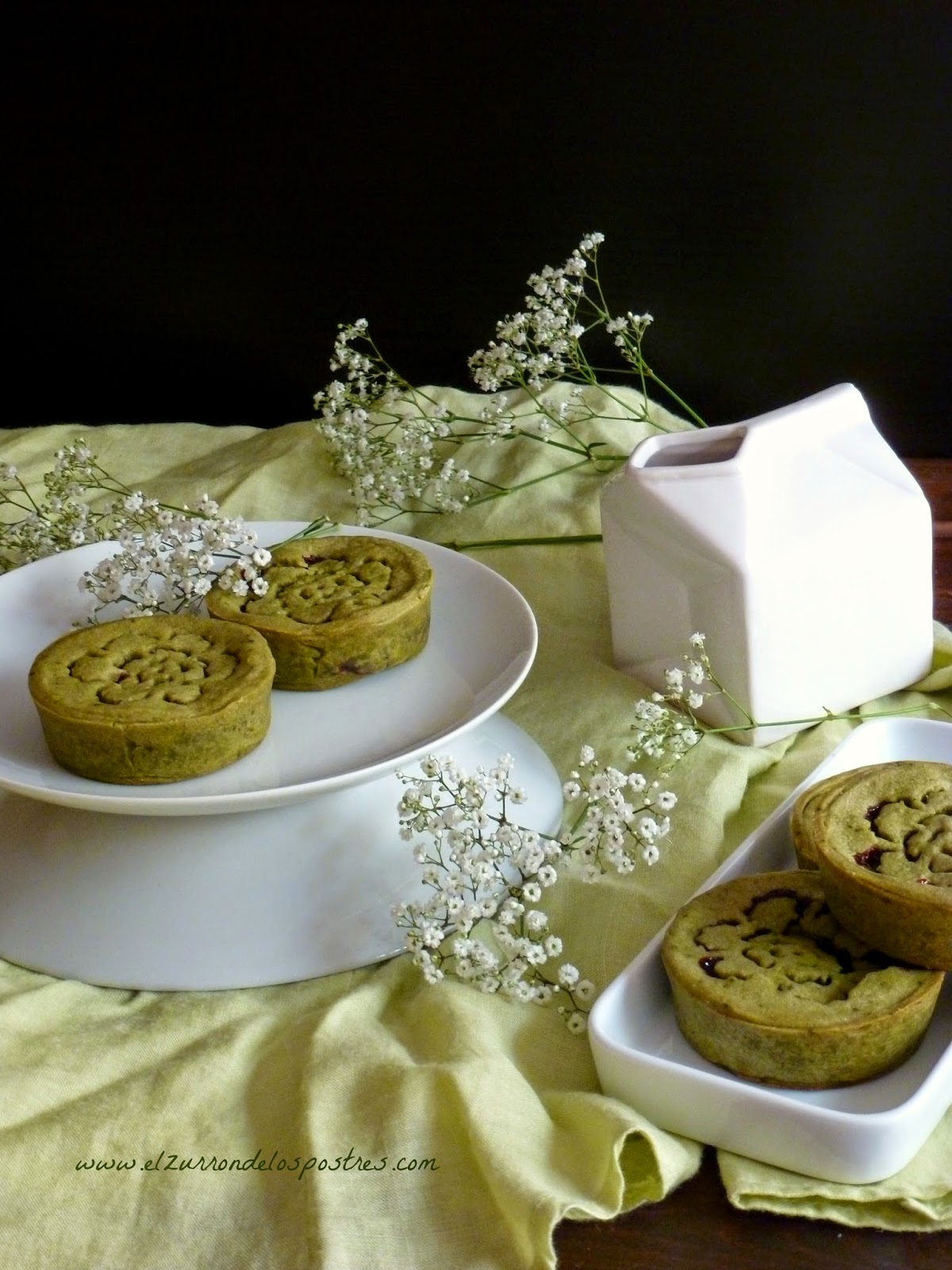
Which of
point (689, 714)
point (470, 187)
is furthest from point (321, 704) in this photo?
point (470, 187)

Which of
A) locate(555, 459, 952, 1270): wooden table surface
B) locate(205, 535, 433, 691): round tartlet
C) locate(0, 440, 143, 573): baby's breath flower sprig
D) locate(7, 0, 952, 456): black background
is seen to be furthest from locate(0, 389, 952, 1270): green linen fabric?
locate(7, 0, 952, 456): black background

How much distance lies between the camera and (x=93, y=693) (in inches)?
39.7

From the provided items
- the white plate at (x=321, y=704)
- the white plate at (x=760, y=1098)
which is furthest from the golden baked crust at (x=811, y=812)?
the white plate at (x=321, y=704)

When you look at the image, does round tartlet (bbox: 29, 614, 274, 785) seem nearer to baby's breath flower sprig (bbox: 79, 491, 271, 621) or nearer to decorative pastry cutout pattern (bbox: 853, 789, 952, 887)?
baby's breath flower sprig (bbox: 79, 491, 271, 621)

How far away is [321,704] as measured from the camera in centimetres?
112

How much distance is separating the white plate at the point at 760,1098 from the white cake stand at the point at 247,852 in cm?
20

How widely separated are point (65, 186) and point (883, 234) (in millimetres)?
1048

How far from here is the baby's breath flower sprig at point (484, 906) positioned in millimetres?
961

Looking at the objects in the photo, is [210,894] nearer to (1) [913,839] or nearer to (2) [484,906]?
(2) [484,906]

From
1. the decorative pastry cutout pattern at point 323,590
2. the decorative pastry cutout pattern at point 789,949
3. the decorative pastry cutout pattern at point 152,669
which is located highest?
the decorative pastry cutout pattern at point 152,669

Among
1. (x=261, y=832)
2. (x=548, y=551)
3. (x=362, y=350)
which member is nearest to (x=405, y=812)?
(x=261, y=832)

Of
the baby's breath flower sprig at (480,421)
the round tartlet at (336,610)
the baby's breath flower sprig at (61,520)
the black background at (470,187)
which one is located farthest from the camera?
the black background at (470,187)

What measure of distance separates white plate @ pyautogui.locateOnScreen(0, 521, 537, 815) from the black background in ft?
2.34

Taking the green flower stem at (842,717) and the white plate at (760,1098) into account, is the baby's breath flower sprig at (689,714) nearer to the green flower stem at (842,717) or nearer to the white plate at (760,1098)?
the green flower stem at (842,717)
